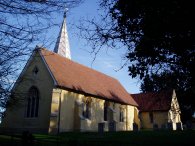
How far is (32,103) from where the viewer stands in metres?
29.2

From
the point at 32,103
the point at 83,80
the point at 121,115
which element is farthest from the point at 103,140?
the point at 121,115

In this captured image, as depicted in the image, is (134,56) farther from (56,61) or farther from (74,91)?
(56,61)

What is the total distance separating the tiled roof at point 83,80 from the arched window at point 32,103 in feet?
9.91

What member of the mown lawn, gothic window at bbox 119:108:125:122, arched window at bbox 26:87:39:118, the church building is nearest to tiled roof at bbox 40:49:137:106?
the church building

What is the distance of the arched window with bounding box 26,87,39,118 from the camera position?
28.8 m

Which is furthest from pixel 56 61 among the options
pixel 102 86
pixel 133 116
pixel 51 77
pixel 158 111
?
pixel 158 111

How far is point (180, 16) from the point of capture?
41.1ft

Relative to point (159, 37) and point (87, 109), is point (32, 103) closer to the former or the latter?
point (87, 109)

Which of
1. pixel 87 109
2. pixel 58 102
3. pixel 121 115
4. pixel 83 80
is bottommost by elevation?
pixel 121 115

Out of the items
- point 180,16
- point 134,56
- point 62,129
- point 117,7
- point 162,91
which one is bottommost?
point 62,129

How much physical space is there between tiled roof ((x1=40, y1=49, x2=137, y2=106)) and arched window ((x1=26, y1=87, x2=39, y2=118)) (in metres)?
Result: 3.02

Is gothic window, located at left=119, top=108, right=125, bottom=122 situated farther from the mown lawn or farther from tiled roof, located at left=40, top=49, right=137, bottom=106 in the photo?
the mown lawn

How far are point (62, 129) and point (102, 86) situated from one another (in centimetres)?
1015

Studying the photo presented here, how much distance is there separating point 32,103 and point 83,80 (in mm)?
6662
